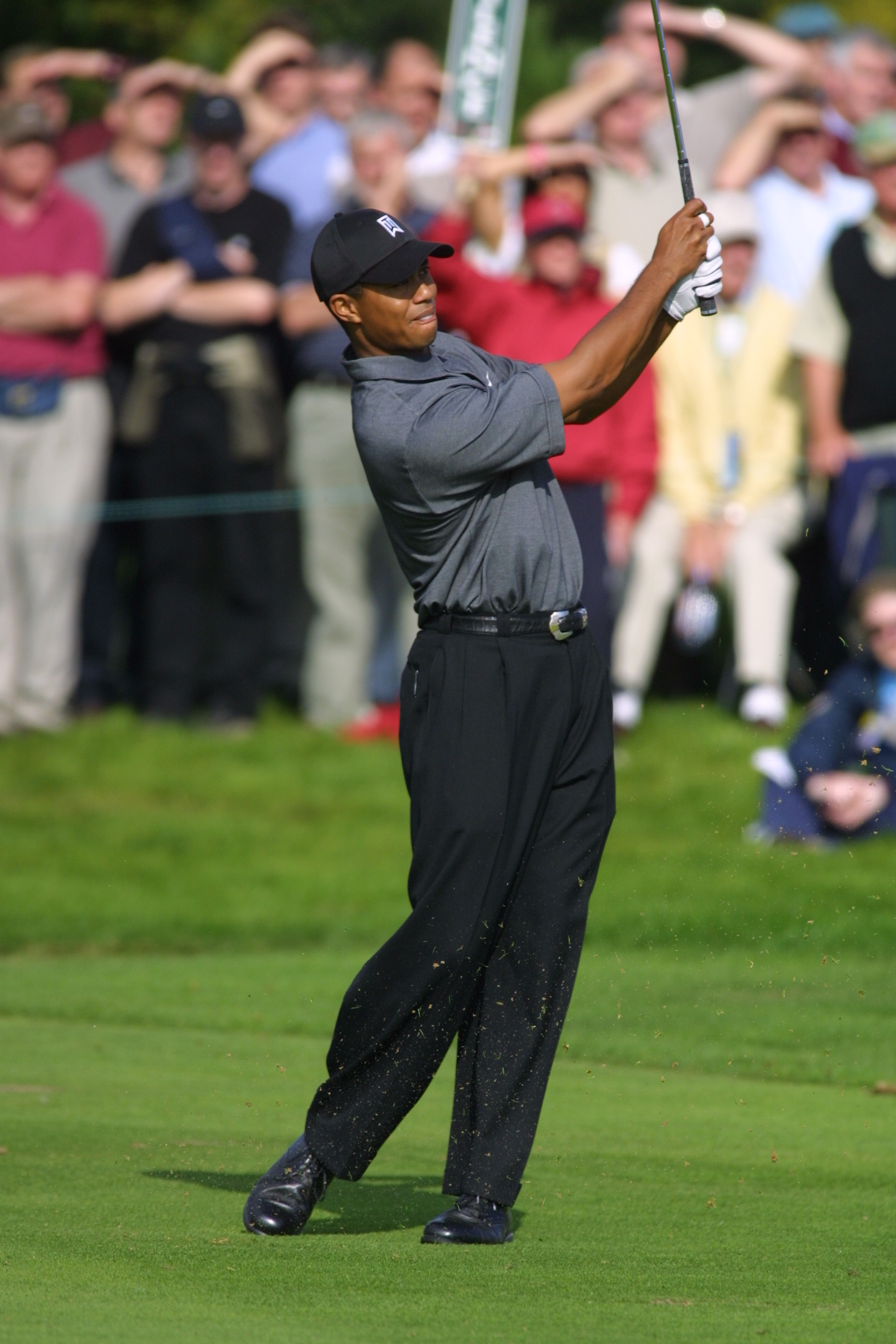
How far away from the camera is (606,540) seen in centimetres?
1057

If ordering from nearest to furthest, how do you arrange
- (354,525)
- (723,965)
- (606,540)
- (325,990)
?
(325,990), (723,965), (606,540), (354,525)

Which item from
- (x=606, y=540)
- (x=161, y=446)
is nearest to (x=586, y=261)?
(x=606, y=540)

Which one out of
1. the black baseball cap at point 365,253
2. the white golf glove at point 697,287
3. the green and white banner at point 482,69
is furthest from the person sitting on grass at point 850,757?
the black baseball cap at point 365,253

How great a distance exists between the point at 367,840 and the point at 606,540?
193cm

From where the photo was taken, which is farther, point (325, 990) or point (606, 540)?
point (606, 540)

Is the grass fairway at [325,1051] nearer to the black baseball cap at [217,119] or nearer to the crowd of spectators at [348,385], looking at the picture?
the crowd of spectators at [348,385]

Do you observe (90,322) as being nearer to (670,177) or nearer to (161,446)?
(161,446)

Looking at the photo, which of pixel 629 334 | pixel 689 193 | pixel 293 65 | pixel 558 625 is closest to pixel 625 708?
pixel 293 65

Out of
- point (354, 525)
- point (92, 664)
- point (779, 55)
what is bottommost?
point (92, 664)

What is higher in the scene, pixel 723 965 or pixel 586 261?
pixel 586 261

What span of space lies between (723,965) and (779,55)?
6.23 m

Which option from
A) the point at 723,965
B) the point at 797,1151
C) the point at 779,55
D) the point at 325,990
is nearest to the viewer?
the point at 797,1151

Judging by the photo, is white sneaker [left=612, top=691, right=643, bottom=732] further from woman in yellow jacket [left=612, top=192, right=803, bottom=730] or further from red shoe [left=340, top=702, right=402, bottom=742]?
red shoe [left=340, top=702, right=402, bottom=742]

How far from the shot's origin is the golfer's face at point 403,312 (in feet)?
15.7
